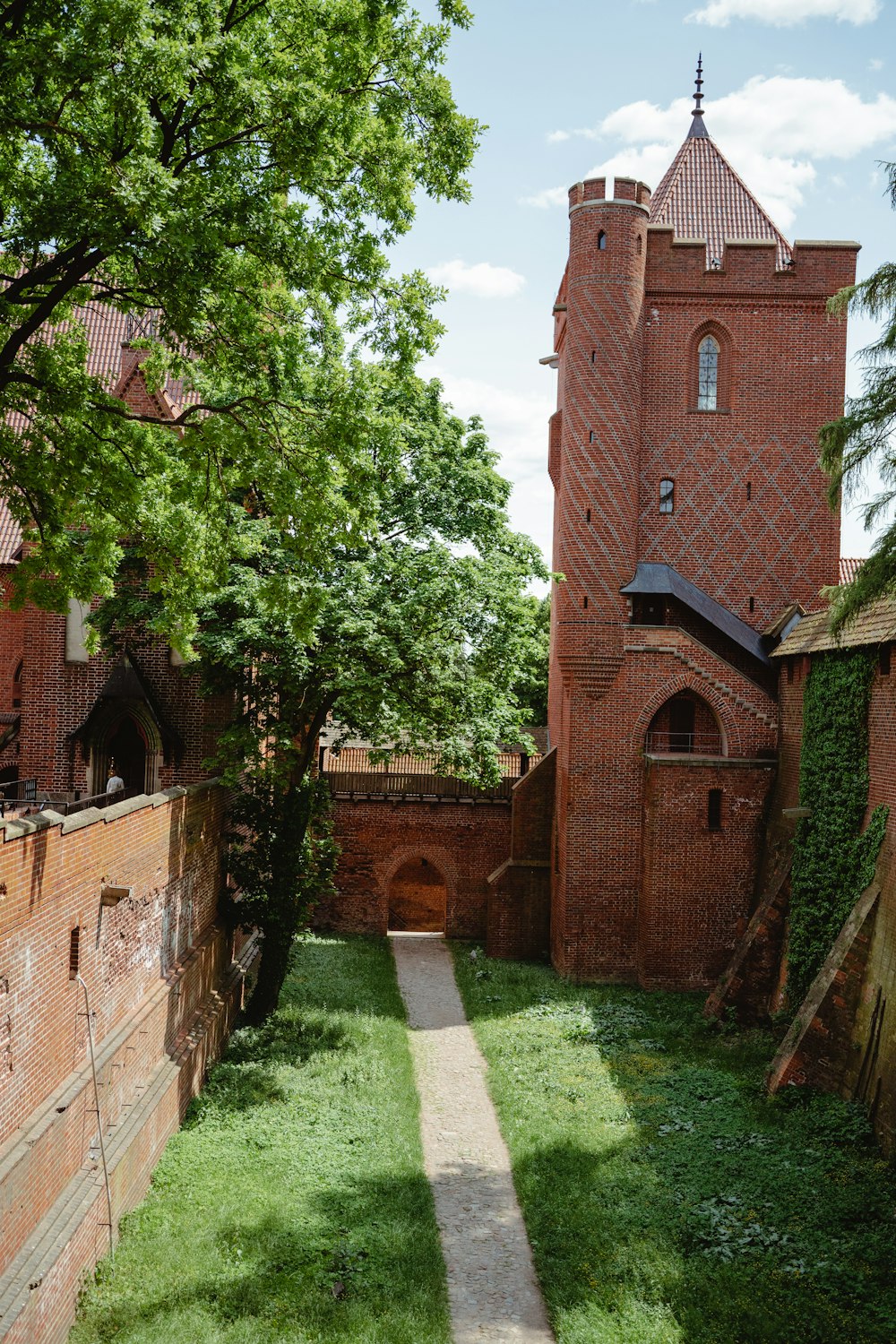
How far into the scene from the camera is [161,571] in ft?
39.6

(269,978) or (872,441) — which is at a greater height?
(872,441)

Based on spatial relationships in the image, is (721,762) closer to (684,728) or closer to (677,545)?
(684,728)

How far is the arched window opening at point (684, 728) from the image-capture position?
21172 millimetres

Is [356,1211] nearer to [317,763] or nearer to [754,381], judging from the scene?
[317,763]

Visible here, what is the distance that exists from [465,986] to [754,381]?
13.5 meters

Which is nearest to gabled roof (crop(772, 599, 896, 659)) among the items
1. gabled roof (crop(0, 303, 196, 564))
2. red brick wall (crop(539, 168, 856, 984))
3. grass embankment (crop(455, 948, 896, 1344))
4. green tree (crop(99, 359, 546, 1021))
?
red brick wall (crop(539, 168, 856, 984))

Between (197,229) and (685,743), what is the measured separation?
1538cm

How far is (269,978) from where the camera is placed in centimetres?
1677

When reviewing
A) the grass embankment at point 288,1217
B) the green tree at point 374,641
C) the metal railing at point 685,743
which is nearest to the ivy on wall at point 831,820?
the metal railing at point 685,743

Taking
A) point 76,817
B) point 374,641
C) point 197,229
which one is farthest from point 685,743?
point 197,229

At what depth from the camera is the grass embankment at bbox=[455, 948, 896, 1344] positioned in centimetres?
930

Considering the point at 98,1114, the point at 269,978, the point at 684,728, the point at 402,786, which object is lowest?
the point at 269,978

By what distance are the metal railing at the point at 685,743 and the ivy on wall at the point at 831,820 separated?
366 centimetres

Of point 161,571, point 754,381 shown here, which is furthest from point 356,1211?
point 754,381
